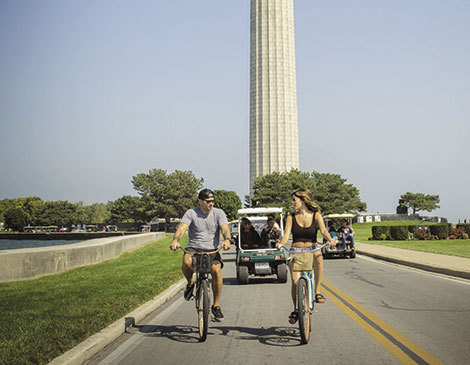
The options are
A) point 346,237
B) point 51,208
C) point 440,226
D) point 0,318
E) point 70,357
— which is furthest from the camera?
point 51,208

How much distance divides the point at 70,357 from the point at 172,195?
94238mm

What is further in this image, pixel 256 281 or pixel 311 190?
pixel 311 190

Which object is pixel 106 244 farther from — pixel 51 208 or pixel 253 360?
pixel 51 208

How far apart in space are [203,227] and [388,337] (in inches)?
117

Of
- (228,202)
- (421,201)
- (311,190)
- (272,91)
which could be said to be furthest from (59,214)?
(421,201)

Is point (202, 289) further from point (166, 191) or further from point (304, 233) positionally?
point (166, 191)

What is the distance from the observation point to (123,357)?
20.2ft

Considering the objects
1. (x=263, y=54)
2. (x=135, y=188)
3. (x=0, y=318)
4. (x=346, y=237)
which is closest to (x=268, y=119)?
(x=263, y=54)

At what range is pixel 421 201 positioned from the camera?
388 feet

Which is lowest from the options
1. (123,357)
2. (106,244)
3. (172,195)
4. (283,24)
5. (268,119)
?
(123,357)

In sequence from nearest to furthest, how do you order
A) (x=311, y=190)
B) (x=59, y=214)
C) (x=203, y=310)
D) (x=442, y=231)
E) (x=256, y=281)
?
(x=203, y=310), (x=256, y=281), (x=442, y=231), (x=311, y=190), (x=59, y=214)

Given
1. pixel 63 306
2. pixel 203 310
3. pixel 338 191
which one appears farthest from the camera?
pixel 338 191

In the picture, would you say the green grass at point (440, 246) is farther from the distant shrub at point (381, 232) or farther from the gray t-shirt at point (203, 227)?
the gray t-shirt at point (203, 227)

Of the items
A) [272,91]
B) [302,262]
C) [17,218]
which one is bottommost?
[302,262]
